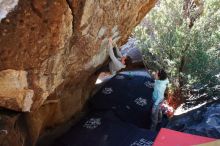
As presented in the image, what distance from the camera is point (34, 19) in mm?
2795

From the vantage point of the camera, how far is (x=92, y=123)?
15.7 ft

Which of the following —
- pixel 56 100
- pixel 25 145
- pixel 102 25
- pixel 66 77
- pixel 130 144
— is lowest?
pixel 130 144

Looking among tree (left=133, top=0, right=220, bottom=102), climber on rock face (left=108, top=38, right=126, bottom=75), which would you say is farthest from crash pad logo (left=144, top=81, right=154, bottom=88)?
climber on rock face (left=108, top=38, right=126, bottom=75)

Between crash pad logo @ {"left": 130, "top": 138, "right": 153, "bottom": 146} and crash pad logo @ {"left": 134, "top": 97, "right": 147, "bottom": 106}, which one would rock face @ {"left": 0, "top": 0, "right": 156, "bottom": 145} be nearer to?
crash pad logo @ {"left": 130, "top": 138, "right": 153, "bottom": 146}

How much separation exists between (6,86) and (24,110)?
43 centimetres

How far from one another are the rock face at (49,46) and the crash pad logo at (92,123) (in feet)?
1.75

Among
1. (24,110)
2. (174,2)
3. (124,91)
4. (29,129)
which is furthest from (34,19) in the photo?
(174,2)

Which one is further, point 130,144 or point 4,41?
point 130,144

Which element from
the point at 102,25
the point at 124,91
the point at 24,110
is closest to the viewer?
the point at 24,110

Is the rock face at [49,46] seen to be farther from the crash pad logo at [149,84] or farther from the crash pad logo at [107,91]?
the crash pad logo at [149,84]

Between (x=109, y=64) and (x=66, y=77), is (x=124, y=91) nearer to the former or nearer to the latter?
(x=109, y=64)

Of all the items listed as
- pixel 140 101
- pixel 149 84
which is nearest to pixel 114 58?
pixel 140 101

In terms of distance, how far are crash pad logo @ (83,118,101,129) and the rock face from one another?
1.75 ft

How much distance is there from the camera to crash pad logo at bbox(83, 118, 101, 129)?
4734 millimetres
